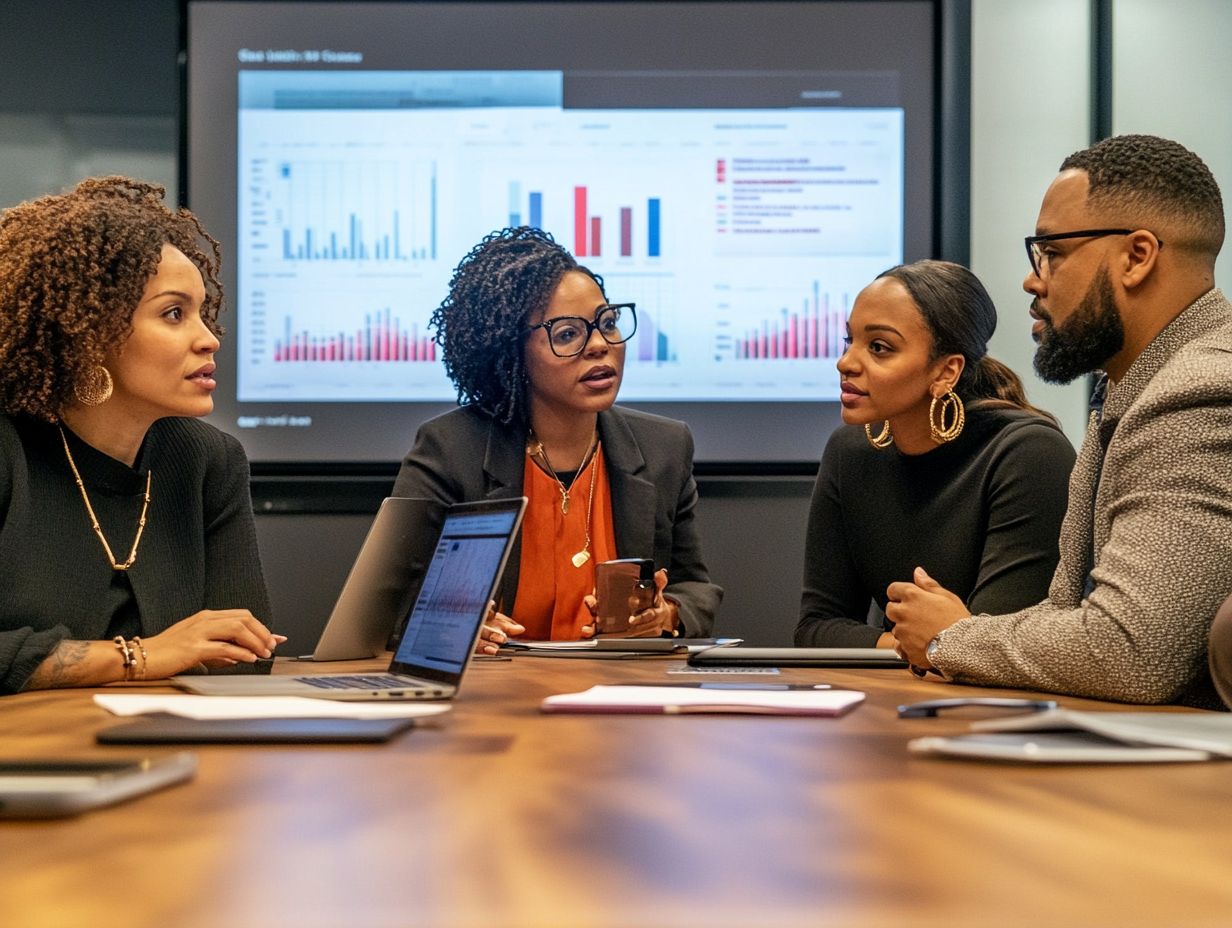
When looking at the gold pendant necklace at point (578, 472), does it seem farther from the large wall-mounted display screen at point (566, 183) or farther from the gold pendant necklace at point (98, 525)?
the gold pendant necklace at point (98, 525)

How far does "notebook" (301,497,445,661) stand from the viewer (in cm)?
200

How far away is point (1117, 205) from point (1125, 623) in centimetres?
78

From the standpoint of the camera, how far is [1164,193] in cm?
200

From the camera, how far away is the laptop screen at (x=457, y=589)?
1.44 meters

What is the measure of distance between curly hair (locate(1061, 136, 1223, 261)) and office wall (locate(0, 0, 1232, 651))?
1787 mm

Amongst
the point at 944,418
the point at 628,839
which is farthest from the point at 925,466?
the point at 628,839

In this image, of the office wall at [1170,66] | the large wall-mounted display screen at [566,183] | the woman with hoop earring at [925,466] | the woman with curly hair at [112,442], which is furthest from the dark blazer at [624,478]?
the office wall at [1170,66]

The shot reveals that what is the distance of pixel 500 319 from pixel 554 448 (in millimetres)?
353

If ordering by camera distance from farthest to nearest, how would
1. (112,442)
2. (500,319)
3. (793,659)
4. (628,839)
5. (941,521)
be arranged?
(500,319)
(941,521)
(112,442)
(793,659)
(628,839)

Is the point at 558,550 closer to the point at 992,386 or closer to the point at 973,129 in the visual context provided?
the point at 992,386

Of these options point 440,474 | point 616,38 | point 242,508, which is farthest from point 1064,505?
point 616,38

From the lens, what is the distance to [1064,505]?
7.87 ft

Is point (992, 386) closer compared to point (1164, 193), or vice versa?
point (1164, 193)

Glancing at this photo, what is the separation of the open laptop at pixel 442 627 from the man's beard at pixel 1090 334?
40.3 inches
